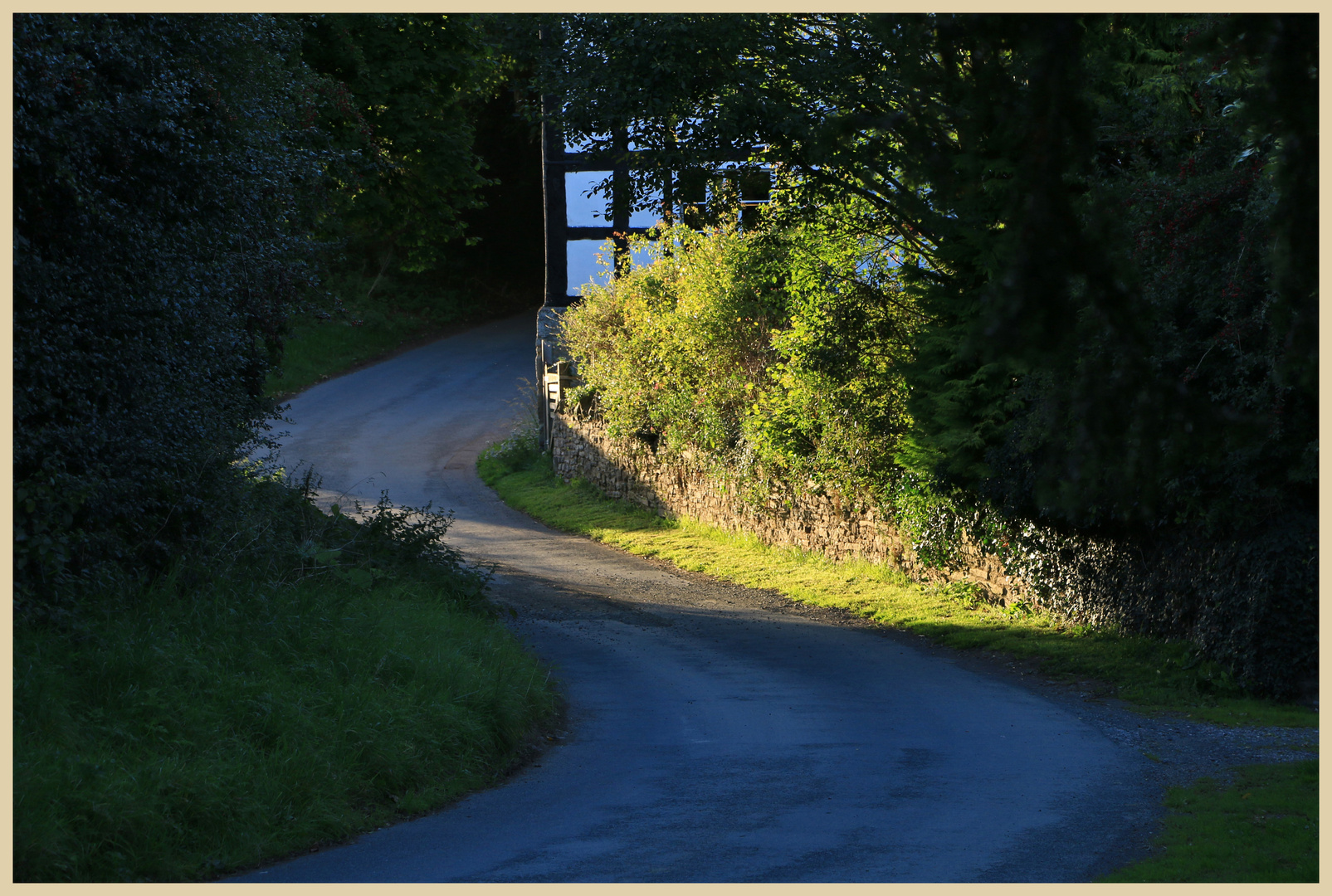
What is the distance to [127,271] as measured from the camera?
827cm

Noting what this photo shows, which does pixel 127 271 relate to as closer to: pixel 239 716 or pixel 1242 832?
pixel 239 716

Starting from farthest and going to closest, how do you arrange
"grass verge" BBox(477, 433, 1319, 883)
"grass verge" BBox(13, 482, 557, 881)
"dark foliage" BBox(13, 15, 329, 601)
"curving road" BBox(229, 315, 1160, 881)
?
1. "dark foliage" BBox(13, 15, 329, 601)
2. "grass verge" BBox(477, 433, 1319, 883)
3. "curving road" BBox(229, 315, 1160, 881)
4. "grass verge" BBox(13, 482, 557, 881)

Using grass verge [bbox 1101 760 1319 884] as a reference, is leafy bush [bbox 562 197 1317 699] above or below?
above

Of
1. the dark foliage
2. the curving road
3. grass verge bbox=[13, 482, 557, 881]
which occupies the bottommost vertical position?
the curving road

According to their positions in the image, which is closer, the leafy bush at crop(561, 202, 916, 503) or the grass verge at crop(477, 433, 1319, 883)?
the grass verge at crop(477, 433, 1319, 883)

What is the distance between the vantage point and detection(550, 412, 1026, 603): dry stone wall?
53.8 feet

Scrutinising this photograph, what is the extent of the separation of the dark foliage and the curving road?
3263mm

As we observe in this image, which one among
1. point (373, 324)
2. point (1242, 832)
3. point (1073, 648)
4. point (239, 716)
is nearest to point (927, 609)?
point (1073, 648)

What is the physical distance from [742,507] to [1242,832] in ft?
46.1

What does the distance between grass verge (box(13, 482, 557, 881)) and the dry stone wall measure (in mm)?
7360

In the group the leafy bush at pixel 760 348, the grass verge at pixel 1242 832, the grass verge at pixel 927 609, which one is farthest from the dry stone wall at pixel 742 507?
the grass verge at pixel 1242 832

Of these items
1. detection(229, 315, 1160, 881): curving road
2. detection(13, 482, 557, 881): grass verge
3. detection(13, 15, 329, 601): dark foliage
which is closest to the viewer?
detection(13, 482, 557, 881): grass verge

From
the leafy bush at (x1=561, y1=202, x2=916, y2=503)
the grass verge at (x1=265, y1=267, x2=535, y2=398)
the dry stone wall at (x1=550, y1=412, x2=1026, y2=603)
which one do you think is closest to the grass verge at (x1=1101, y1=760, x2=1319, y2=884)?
the dry stone wall at (x1=550, y1=412, x2=1026, y2=603)

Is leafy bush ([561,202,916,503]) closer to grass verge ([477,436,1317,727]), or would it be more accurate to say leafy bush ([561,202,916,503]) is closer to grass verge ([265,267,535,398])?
grass verge ([477,436,1317,727])
